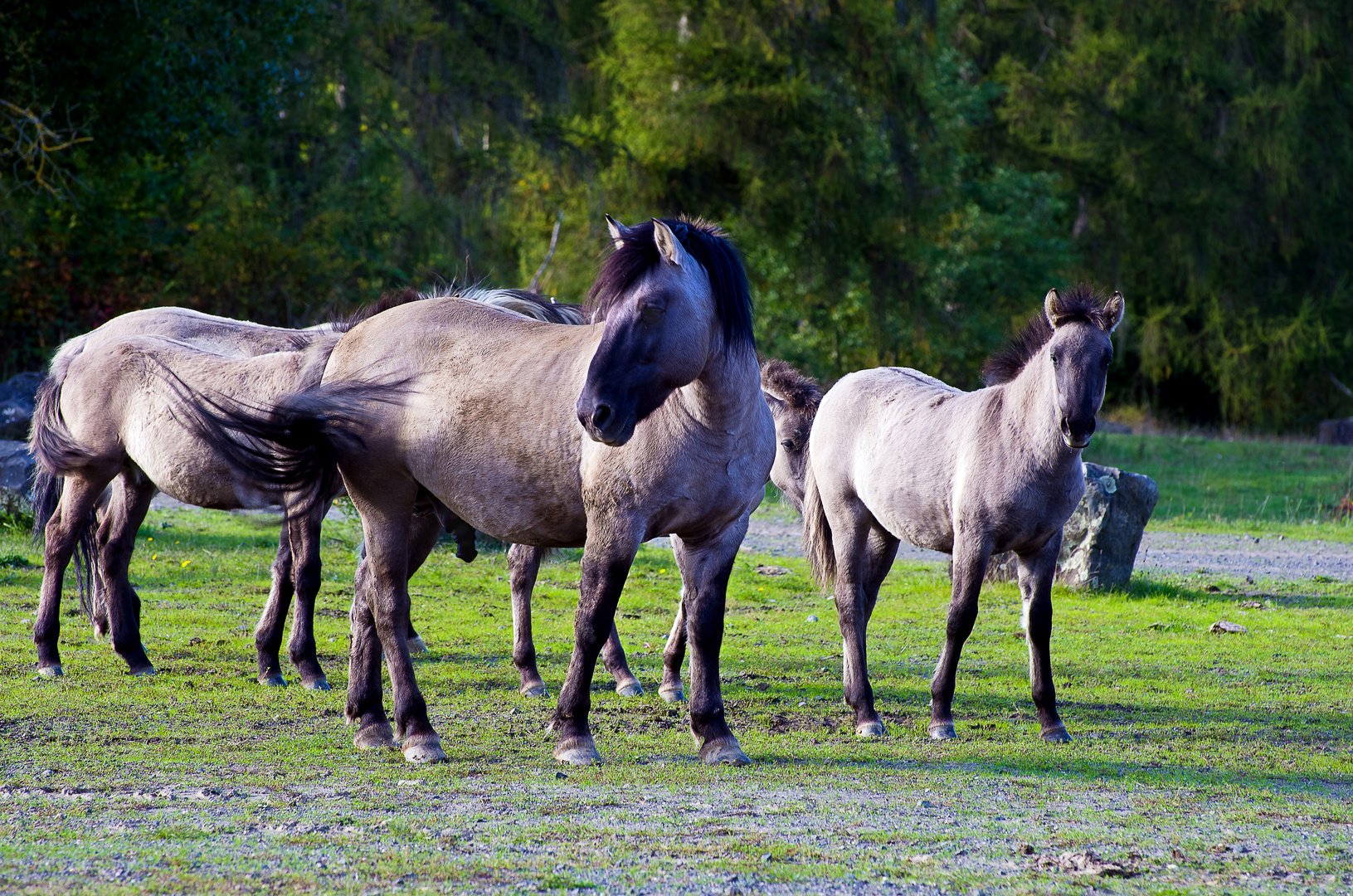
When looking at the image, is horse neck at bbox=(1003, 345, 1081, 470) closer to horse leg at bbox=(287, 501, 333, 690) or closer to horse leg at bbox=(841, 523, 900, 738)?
horse leg at bbox=(841, 523, 900, 738)

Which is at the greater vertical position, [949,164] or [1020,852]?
[949,164]

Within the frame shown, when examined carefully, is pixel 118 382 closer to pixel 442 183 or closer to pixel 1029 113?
pixel 442 183

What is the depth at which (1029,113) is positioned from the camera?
30906 millimetres

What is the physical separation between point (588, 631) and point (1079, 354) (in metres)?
2.53

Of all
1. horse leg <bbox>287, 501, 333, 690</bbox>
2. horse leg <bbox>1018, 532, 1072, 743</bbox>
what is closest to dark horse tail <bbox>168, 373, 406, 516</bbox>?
horse leg <bbox>287, 501, 333, 690</bbox>

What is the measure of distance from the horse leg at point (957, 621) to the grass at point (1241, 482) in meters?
10.4

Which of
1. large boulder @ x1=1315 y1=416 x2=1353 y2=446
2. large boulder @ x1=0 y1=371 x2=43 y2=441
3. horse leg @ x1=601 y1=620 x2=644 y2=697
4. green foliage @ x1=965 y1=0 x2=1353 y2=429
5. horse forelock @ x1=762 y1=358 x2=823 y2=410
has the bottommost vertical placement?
large boulder @ x1=0 y1=371 x2=43 y2=441

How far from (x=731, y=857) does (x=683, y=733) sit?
2029mm

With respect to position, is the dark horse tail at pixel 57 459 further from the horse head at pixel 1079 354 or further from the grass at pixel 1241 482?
the grass at pixel 1241 482

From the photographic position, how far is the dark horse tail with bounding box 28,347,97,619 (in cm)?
709

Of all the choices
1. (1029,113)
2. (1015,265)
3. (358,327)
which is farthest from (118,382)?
(1029,113)

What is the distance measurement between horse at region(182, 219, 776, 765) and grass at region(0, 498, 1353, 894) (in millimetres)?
458

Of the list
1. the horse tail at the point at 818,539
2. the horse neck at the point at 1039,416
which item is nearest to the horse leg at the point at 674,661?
the horse tail at the point at 818,539

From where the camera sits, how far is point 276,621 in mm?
7035
